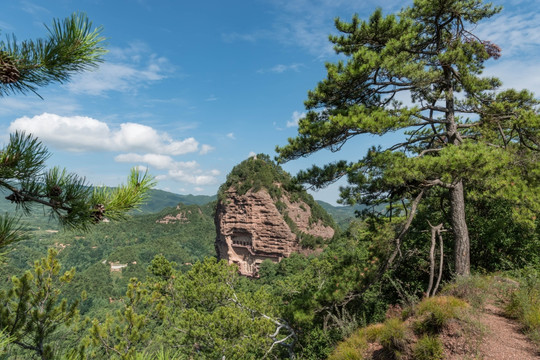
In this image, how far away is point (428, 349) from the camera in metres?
4.02

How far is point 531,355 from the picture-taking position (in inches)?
143

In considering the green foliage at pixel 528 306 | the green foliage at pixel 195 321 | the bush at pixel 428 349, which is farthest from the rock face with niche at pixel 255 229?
the bush at pixel 428 349

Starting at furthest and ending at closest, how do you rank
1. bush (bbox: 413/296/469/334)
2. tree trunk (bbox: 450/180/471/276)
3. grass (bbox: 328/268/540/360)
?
1. tree trunk (bbox: 450/180/471/276)
2. bush (bbox: 413/296/469/334)
3. grass (bbox: 328/268/540/360)

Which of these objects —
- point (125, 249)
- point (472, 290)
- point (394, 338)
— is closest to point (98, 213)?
point (394, 338)

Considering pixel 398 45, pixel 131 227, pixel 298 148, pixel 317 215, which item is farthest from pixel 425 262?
pixel 131 227

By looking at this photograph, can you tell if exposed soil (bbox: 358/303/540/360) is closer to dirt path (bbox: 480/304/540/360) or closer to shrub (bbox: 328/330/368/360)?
dirt path (bbox: 480/304/540/360)

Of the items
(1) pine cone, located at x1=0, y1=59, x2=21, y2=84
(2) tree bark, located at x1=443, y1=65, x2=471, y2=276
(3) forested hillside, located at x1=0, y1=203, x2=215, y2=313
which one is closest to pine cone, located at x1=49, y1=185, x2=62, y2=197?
(1) pine cone, located at x1=0, y1=59, x2=21, y2=84

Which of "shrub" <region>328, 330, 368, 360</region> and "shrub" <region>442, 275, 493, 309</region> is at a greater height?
"shrub" <region>442, 275, 493, 309</region>

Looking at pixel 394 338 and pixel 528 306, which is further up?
pixel 528 306

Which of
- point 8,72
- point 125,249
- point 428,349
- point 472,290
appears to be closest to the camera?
point 8,72

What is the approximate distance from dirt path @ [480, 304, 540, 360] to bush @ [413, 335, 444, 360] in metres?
0.51

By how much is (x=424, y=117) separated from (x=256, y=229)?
141 feet

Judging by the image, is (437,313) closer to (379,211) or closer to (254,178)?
(379,211)

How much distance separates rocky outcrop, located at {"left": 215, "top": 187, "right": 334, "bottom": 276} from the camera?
156ft
